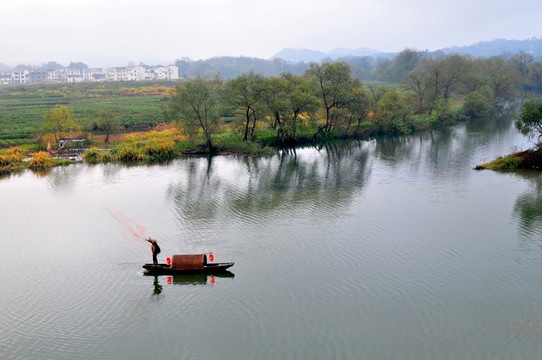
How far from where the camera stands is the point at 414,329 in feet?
54.3

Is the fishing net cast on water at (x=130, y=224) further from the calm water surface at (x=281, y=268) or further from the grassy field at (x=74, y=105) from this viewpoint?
the grassy field at (x=74, y=105)

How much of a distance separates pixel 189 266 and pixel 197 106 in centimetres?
3414

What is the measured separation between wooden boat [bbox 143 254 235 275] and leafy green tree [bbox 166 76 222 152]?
1316 inches

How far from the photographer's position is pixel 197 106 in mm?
52344

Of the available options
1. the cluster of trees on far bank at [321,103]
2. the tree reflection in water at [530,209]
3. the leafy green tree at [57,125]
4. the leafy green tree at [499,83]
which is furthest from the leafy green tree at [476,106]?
the leafy green tree at [57,125]

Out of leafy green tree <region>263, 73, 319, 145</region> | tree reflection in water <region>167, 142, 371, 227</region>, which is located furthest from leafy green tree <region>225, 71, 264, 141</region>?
tree reflection in water <region>167, 142, 371, 227</region>

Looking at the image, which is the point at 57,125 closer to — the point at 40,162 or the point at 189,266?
the point at 40,162

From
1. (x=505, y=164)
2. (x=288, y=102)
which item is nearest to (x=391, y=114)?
(x=288, y=102)

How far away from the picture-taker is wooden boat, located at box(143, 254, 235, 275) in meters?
20.9

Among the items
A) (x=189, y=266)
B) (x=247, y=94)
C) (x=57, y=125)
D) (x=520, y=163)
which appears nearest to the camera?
(x=189, y=266)

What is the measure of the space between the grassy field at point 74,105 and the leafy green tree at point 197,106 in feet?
7.77

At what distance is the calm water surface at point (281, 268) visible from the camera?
1609cm

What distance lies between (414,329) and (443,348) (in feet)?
4.38

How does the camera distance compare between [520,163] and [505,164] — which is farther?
[505,164]
